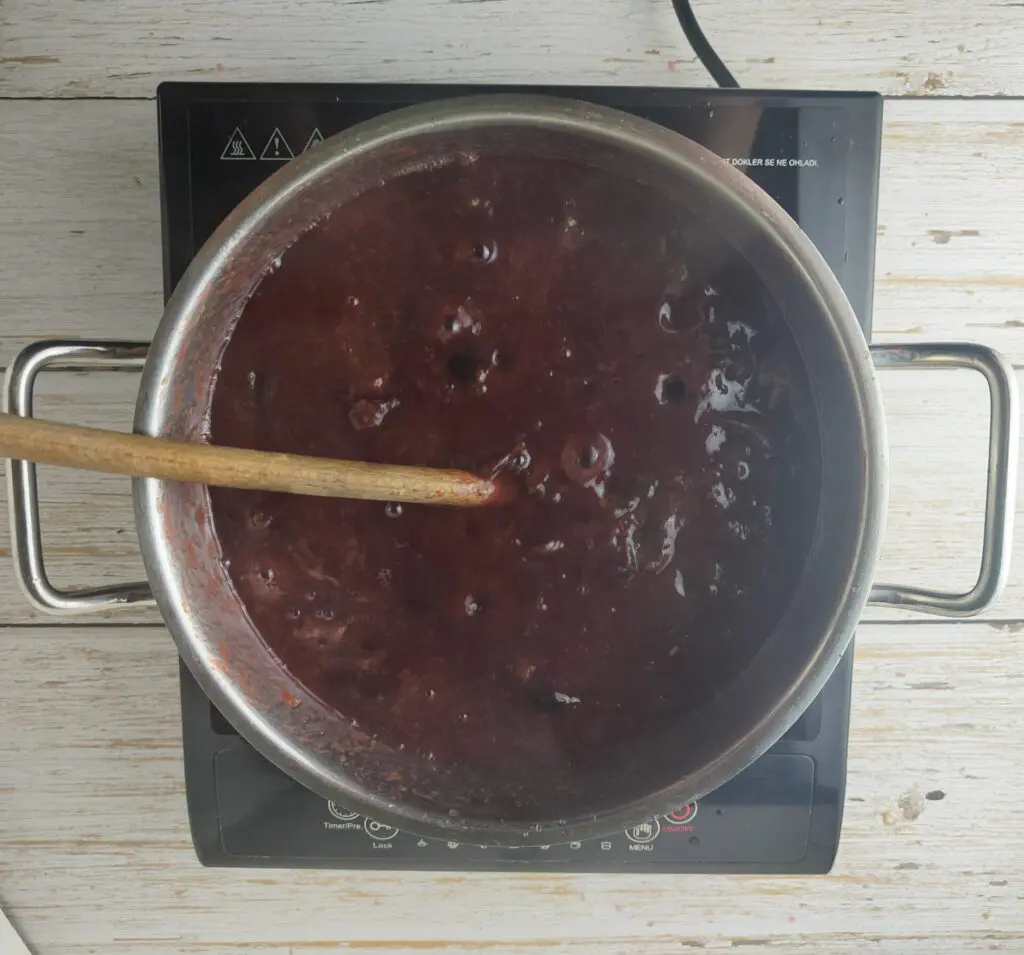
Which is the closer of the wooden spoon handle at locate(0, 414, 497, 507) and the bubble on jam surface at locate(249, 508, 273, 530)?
the wooden spoon handle at locate(0, 414, 497, 507)

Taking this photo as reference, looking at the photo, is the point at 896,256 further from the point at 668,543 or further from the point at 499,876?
the point at 499,876

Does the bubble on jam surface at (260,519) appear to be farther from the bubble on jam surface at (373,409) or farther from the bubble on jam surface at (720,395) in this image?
the bubble on jam surface at (720,395)

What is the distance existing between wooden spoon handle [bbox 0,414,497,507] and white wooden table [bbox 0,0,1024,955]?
300 millimetres

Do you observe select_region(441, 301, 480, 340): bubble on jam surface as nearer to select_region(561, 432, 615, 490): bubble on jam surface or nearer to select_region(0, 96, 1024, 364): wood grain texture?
select_region(561, 432, 615, 490): bubble on jam surface

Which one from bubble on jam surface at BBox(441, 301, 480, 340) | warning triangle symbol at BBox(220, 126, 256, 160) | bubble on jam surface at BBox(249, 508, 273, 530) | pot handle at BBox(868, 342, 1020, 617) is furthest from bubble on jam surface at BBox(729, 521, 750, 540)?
warning triangle symbol at BBox(220, 126, 256, 160)

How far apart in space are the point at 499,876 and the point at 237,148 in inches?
28.4

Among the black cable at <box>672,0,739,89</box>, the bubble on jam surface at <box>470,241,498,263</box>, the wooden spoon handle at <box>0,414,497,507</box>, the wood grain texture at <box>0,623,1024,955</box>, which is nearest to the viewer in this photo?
the wooden spoon handle at <box>0,414,497,507</box>

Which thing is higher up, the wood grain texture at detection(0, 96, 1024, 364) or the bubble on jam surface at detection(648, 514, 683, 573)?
the wood grain texture at detection(0, 96, 1024, 364)

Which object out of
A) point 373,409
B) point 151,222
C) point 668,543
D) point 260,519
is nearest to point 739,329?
point 668,543

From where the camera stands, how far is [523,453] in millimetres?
595

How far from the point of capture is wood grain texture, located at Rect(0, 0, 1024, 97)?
28.8 inches

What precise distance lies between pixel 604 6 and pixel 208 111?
1.14 feet

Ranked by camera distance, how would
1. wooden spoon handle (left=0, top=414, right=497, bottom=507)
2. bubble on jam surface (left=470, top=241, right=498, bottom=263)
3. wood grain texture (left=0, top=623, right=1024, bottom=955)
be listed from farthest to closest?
wood grain texture (left=0, top=623, right=1024, bottom=955), bubble on jam surface (left=470, top=241, right=498, bottom=263), wooden spoon handle (left=0, top=414, right=497, bottom=507)

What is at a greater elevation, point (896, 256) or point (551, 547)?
point (896, 256)
